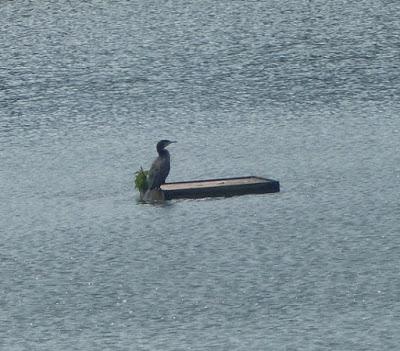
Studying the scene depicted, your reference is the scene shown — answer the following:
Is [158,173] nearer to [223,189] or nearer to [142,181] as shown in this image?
[142,181]

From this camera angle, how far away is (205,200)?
36.6 meters

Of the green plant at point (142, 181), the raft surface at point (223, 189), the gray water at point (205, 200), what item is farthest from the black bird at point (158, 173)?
the gray water at point (205, 200)

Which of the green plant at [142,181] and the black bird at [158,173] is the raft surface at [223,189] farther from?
the green plant at [142,181]

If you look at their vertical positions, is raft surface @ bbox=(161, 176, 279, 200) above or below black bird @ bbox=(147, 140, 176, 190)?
below

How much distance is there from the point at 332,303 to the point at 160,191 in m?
10.4

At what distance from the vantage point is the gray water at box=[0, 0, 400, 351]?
26266mm

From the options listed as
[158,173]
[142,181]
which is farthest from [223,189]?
[142,181]

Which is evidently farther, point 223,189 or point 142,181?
point 142,181

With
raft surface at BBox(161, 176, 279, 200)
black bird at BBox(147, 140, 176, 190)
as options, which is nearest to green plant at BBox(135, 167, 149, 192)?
black bird at BBox(147, 140, 176, 190)

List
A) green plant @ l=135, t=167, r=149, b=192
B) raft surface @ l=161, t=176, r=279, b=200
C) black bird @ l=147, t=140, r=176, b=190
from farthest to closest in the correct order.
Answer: green plant @ l=135, t=167, r=149, b=192, raft surface @ l=161, t=176, r=279, b=200, black bird @ l=147, t=140, r=176, b=190

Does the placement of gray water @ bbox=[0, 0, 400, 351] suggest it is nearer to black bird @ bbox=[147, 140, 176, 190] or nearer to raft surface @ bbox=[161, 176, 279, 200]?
raft surface @ bbox=[161, 176, 279, 200]

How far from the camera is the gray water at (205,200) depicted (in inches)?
1034

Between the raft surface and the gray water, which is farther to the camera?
the raft surface

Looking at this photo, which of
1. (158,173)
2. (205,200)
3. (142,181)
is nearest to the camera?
(158,173)
